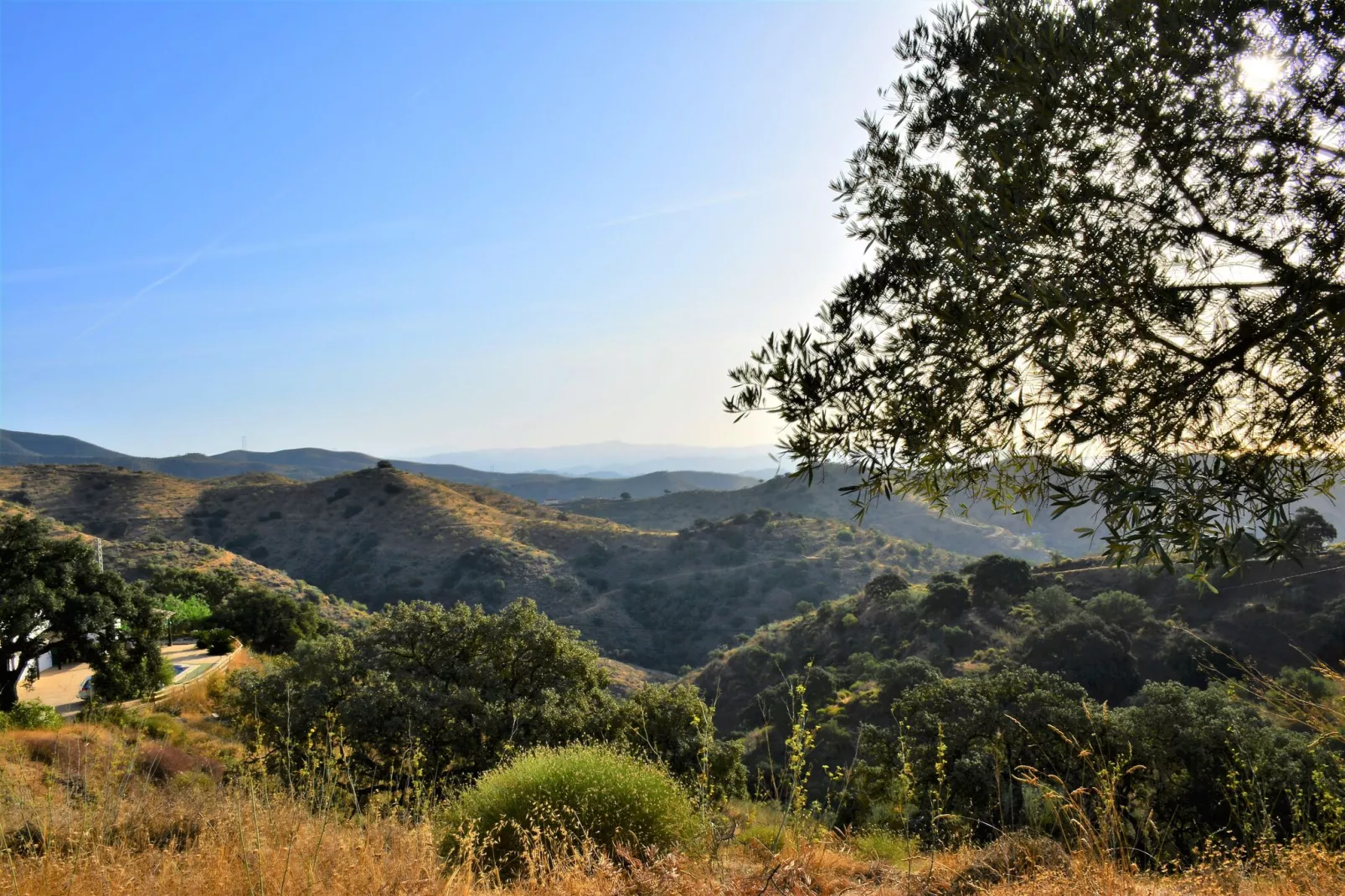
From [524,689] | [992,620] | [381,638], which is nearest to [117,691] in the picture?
[381,638]

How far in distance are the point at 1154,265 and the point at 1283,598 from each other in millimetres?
32542

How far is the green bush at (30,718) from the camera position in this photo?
648 inches

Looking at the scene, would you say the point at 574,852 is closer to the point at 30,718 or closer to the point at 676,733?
the point at 676,733

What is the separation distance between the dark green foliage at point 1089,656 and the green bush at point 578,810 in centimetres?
2287

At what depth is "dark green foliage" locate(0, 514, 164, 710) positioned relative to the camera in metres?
17.3

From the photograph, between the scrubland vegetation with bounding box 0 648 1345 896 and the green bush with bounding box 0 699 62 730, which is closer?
the scrubland vegetation with bounding box 0 648 1345 896

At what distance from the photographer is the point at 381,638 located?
14.6 meters

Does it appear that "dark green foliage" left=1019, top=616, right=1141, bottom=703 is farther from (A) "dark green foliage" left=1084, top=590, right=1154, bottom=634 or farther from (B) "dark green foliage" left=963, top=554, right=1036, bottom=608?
(B) "dark green foliage" left=963, top=554, right=1036, bottom=608

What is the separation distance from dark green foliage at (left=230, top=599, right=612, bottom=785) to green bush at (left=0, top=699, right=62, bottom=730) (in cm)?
567

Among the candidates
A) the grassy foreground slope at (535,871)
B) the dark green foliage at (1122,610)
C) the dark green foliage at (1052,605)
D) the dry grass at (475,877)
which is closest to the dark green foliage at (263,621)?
the grassy foreground slope at (535,871)

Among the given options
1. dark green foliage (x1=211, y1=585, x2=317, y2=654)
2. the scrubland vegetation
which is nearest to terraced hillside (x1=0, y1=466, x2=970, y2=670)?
dark green foliage (x1=211, y1=585, x2=317, y2=654)

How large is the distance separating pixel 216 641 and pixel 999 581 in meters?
34.2

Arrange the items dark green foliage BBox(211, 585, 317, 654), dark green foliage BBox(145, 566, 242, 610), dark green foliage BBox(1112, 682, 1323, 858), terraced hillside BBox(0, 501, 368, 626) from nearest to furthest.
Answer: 1. dark green foliage BBox(1112, 682, 1323, 858)
2. dark green foliage BBox(211, 585, 317, 654)
3. dark green foliage BBox(145, 566, 242, 610)
4. terraced hillside BBox(0, 501, 368, 626)

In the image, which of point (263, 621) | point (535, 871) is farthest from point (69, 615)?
point (535, 871)
